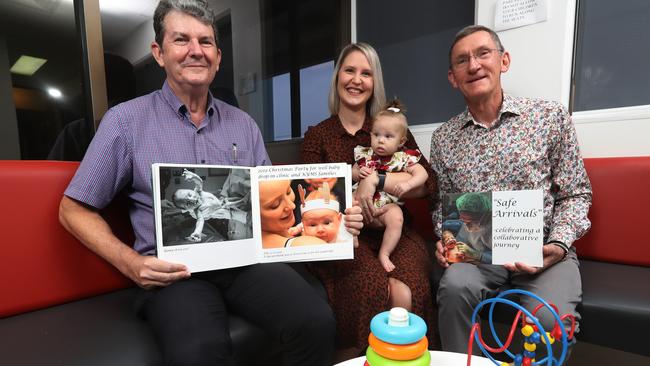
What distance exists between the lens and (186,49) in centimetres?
127

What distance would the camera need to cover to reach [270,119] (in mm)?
2713

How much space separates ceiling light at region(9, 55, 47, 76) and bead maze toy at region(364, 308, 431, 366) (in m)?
1.87

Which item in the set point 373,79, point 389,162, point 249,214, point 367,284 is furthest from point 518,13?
point 249,214

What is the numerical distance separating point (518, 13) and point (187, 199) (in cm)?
194

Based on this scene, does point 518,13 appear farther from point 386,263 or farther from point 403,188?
point 386,263

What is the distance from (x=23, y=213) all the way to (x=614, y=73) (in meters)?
2.71

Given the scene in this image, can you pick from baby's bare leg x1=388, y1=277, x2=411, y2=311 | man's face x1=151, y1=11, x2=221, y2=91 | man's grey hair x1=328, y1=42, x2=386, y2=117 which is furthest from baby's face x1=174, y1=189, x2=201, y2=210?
man's grey hair x1=328, y1=42, x2=386, y2=117

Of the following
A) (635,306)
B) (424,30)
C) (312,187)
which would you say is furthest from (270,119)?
(635,306)

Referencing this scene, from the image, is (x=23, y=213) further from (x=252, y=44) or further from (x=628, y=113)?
(x=628, y=113)

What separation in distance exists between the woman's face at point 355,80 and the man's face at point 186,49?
732 millimetres

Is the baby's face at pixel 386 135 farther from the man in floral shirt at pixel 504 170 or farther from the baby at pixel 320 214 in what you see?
the baby at pixel 320 214

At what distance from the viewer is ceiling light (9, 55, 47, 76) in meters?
1.55

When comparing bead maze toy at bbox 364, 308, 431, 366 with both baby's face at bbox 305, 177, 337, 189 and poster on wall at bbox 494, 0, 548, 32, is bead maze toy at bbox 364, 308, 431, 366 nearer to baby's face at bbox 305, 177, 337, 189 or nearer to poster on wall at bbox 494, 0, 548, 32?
baby's face at bbox 305, 177, 337, 189

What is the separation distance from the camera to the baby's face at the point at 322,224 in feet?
4.07
